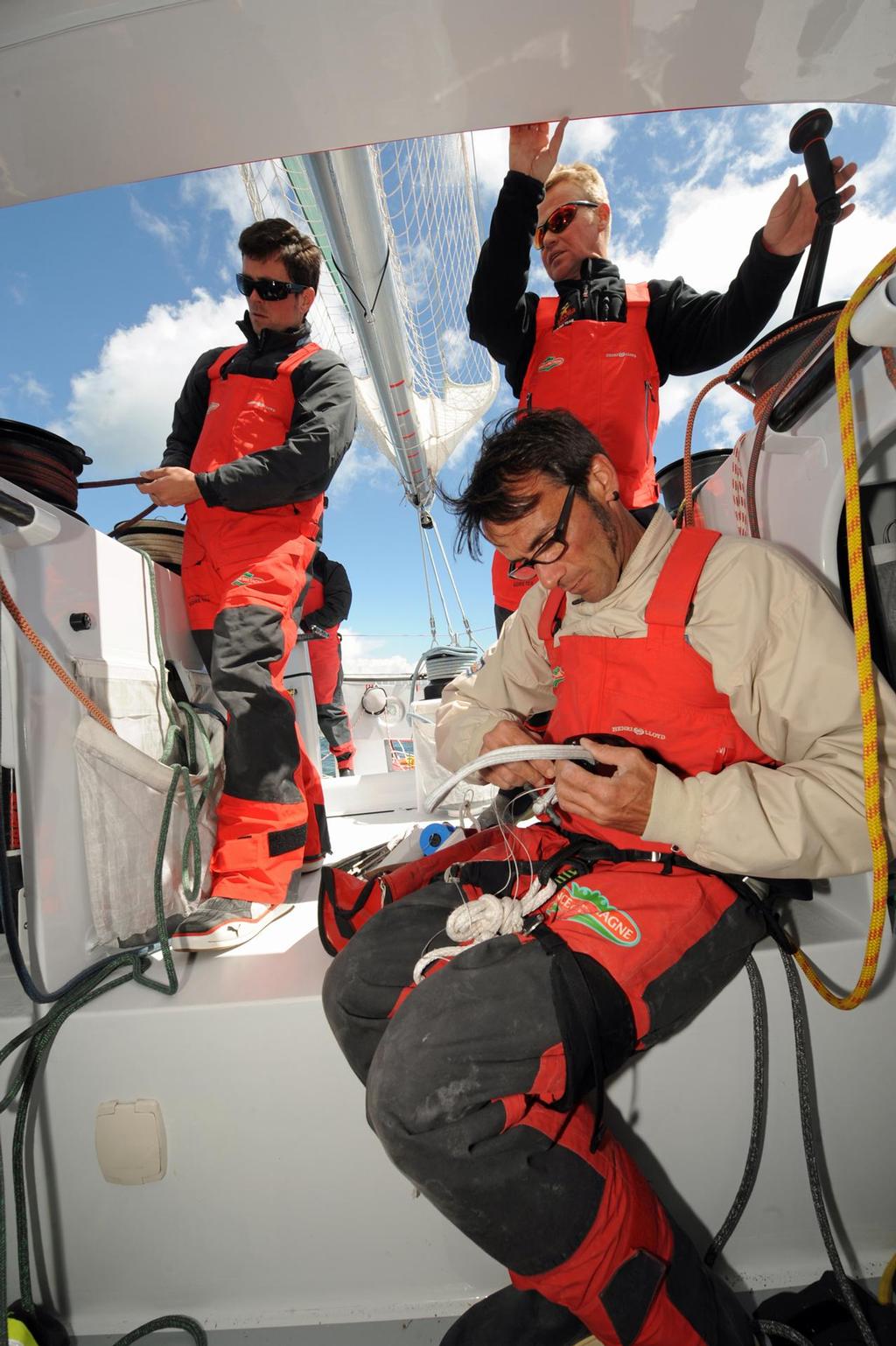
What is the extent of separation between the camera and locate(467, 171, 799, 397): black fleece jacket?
1.69 metres

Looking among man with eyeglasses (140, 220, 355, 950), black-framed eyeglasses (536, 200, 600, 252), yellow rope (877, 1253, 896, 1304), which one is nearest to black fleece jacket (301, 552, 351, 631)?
man with eyeglasses (140, 220, 355, 950)

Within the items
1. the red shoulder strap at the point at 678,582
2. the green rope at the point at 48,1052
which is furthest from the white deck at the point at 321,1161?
the red shoulder strap at the point at 678,582

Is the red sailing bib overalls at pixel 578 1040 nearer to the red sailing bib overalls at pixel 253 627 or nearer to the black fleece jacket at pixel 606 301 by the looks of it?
the red sailing bib overalls at pixel 253 627

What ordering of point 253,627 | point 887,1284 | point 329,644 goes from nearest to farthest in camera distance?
point 887,1284
point 253,627
point 329,644

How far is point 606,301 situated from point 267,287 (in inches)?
40.8

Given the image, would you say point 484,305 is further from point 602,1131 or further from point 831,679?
point 602,1131

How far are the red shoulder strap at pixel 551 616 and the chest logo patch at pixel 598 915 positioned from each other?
549 millimetres

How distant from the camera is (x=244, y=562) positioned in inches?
69.1

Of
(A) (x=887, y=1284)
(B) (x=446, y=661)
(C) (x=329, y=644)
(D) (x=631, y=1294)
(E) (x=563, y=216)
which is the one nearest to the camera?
(D) (x=631, y=1294)

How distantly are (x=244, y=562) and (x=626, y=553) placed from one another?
1047 mm

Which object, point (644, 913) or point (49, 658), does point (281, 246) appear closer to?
point (49, 658)

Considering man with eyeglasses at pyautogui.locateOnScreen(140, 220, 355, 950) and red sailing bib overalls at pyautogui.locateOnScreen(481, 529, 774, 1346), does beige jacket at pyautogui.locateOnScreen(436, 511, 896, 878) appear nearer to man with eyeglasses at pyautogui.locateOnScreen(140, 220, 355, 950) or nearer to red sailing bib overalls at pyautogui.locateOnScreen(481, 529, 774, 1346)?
red sailing bib overalls at pyautogui.locateOnScreen(481, 529, 774, 1346)

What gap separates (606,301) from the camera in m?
1.91

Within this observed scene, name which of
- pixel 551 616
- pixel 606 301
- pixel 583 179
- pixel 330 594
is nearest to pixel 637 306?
pixel 606 301
